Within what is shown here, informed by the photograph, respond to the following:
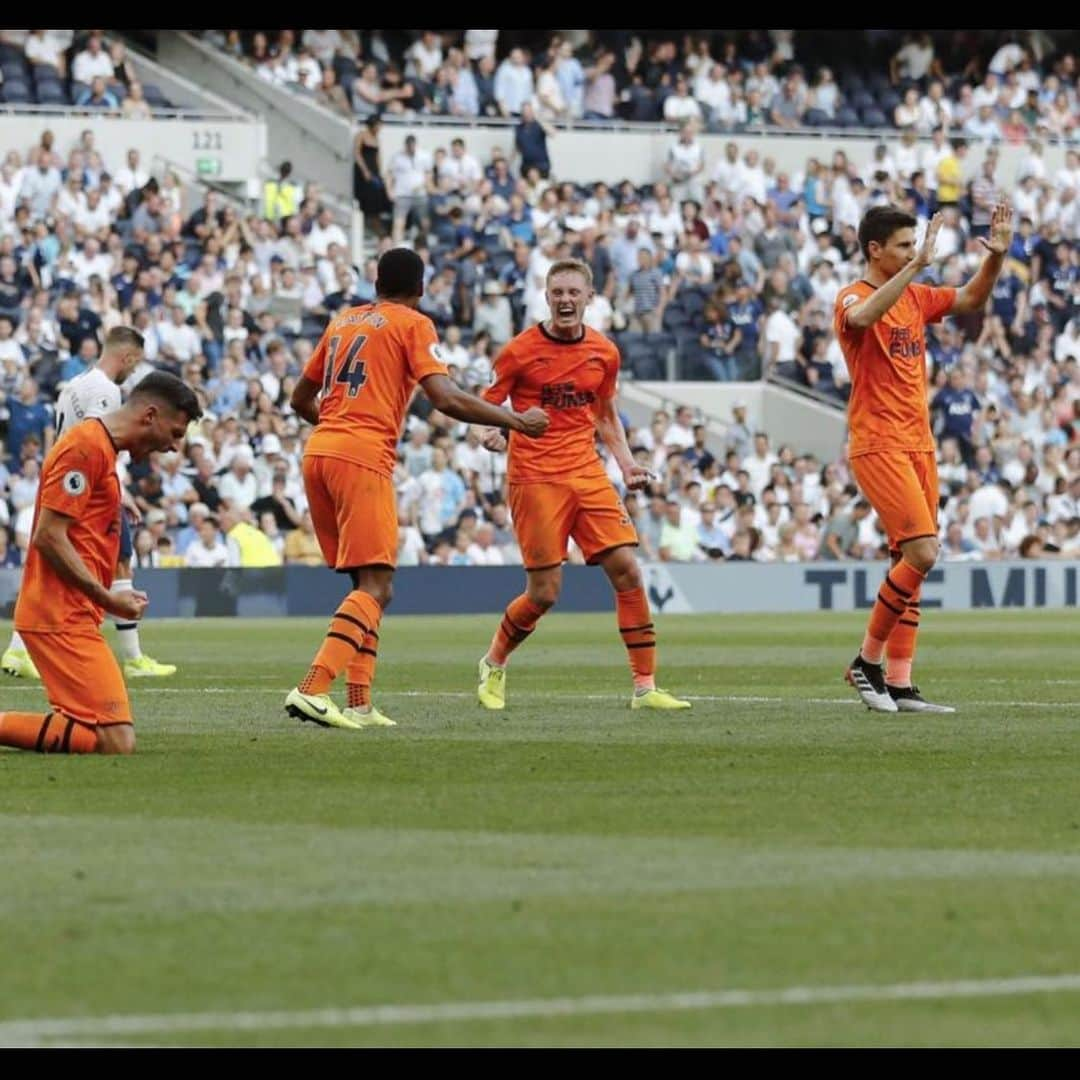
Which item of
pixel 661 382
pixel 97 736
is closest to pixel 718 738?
pixel 97 736

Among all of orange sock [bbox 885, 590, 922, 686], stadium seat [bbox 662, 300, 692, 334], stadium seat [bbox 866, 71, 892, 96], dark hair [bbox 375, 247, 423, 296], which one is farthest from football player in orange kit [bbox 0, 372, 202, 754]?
stadium seat [bbox 866, 71, 892, 96]

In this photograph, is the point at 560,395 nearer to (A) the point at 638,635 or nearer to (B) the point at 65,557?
(A) the point at 638,635

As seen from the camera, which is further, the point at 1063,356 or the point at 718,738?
the point at 1063,356

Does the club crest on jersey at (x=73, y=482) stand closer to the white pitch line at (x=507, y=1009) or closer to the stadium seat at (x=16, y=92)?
the white pitch line at (x=507, y=1009)

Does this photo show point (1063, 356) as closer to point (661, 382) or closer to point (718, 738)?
point (661, 382)

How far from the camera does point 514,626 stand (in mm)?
15344

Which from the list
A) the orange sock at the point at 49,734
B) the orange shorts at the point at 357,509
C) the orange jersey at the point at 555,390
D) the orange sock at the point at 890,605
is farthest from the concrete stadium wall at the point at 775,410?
the orange sock at the point at 49,734

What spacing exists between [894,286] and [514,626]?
2.85 metres

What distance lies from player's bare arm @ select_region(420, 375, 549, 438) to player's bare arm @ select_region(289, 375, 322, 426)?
3.08 feet

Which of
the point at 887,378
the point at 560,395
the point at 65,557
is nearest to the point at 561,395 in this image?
the point at 560,395

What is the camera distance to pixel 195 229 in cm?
3456

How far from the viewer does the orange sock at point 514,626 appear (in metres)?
15.2
